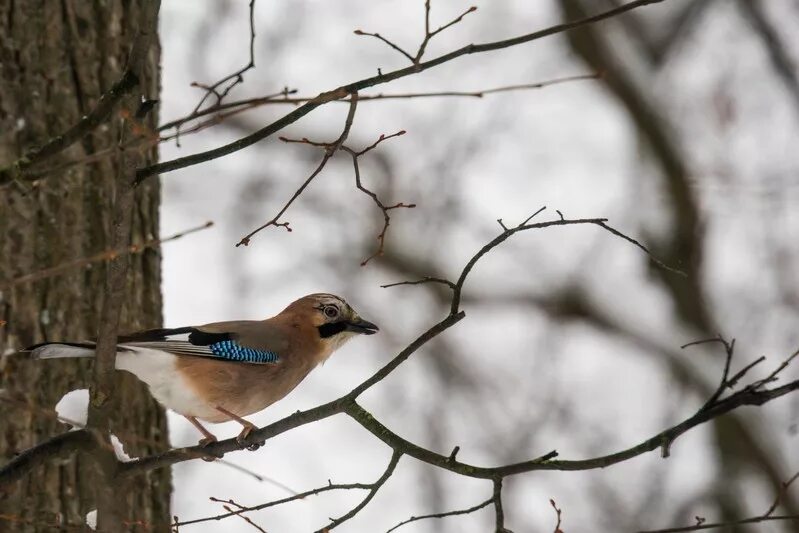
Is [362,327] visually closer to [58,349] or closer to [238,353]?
[238,353]

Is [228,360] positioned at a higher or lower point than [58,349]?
higher

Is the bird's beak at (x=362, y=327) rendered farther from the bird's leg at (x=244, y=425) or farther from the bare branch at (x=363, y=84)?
the bare branch at (x=363, y=84)

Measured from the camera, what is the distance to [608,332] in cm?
1366

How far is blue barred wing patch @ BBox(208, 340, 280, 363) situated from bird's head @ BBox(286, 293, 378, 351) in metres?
0.53

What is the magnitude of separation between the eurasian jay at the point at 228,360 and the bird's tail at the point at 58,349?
1.90ft

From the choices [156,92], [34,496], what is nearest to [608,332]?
[156,92]

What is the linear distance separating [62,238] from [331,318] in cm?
164

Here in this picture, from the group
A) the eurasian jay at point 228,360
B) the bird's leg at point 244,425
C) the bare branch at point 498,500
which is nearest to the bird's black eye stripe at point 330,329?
the eurasian jay at point 228,360

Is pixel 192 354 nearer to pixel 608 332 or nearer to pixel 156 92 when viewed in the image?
pixel 156 92

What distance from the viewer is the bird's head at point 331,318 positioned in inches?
232

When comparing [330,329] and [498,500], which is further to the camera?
[330,329]

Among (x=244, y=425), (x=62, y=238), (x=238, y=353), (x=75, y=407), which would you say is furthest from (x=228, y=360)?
(x=75, y=407)

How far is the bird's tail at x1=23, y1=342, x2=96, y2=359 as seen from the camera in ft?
13.5

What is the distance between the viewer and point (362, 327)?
19.2ft
